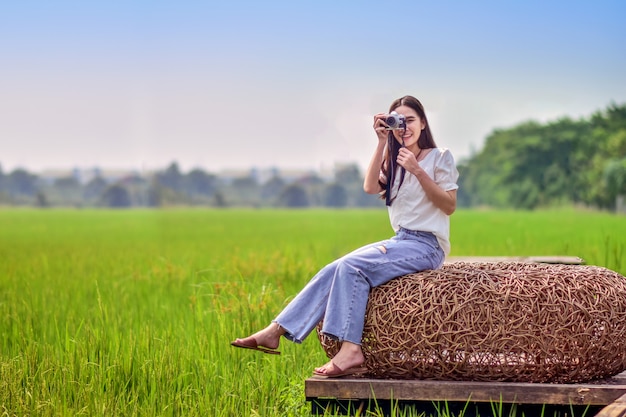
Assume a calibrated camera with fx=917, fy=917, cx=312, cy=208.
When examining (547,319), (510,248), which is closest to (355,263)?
(547,319)

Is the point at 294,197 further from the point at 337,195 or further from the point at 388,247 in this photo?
the point at 388,247

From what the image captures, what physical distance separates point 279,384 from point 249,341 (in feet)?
3.21

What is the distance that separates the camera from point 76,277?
11750mm

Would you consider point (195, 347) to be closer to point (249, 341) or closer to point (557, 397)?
point (249, 341)

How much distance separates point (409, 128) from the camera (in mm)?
5250

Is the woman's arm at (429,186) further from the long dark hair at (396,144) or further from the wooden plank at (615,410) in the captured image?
the wooden plank at (615,410)

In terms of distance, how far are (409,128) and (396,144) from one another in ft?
0.39

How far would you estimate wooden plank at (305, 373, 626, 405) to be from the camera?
15.1 ft

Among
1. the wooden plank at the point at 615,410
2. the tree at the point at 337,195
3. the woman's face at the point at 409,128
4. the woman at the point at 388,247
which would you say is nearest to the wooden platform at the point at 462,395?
the woman at the point at 388,247

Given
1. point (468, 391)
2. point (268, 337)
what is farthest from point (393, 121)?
point (468, 391)

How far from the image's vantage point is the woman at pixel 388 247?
4820mm

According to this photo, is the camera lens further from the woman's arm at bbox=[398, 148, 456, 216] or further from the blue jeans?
the blue jeans

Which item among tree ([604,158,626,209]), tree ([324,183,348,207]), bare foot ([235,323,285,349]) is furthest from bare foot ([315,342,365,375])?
tree ([324,183,348,207])

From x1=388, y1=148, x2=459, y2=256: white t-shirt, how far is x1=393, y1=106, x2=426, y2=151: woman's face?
0.44 ft
